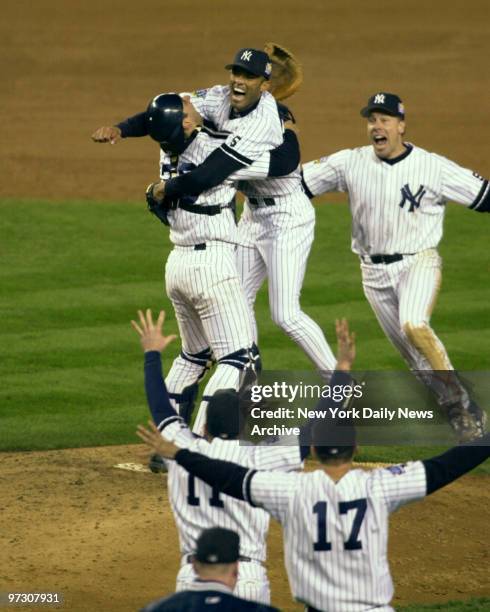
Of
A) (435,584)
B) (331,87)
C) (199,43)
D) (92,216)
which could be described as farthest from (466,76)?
(435,584)

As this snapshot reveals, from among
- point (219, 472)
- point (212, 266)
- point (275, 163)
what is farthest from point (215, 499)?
point (275, 163)

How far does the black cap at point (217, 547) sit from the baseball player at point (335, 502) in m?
0.60

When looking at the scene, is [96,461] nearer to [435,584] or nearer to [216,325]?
[216,325]

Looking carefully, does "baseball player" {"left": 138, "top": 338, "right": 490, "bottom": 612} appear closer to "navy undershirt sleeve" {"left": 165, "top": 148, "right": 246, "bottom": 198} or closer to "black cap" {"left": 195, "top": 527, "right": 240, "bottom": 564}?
"black cap" {"left": 195, "top": 527, "right": 240, "bottom": 564}

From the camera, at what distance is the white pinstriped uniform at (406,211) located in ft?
26.7

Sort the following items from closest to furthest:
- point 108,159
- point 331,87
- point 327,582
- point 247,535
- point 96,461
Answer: point 327,582, point 247,535, point 96,461, point 108,159, point 331,87

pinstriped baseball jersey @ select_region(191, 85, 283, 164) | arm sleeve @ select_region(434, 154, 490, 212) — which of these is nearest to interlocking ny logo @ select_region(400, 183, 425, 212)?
arm sleeve @ select_region(434, 154, 490, 212)

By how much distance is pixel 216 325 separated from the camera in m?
7.38

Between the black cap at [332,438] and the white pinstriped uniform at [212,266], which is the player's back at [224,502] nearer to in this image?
the black cap at [332,438]

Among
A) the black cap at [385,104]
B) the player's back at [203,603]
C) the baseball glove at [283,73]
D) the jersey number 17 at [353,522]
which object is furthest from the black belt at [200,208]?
the player's back at [203,603]

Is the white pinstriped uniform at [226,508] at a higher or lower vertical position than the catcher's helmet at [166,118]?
lower

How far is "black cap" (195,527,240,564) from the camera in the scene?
434 cm

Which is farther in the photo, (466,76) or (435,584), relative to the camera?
(466,76)

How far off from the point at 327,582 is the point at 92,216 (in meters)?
11.5
